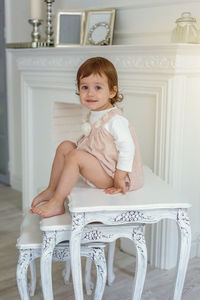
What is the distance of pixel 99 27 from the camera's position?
2672 millimetres

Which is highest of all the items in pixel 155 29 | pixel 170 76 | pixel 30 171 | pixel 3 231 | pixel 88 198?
pixel 155 29

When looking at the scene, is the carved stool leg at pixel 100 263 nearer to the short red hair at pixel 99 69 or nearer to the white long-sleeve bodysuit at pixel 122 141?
the white long-sleeve bodysuit at pixel 122 141

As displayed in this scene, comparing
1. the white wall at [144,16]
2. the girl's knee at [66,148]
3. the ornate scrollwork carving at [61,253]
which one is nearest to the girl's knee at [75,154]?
the girl's knee at [66,148]

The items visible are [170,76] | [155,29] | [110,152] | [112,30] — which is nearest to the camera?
[110,152]

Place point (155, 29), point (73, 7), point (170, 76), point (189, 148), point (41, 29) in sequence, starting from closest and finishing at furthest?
1. point (170, 76)
2. point (189, 148)
3. point (155, 29)
4. point (73, 7)
5. point (41, 29)

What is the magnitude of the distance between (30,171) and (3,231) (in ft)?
1.65

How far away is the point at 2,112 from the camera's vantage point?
3.82 meters

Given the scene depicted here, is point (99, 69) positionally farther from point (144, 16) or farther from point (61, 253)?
point (144, 16)

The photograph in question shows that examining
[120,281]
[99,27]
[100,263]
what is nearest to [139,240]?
[100,263]

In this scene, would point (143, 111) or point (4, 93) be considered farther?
point (4, 93)

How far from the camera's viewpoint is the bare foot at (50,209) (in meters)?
1.72

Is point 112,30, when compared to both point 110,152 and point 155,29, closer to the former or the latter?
point 155,29

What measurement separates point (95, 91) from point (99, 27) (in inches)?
40.4

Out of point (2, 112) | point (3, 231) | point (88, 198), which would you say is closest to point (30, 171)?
point (3, 231)
